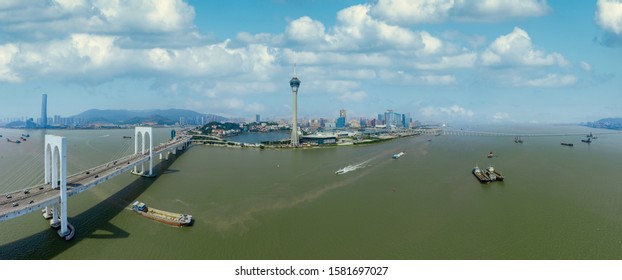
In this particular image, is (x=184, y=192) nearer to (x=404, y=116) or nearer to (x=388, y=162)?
(x=388, y=162)

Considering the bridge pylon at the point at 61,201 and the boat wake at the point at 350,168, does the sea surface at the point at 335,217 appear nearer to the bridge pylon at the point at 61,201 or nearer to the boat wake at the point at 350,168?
the bridge pylon at the point at 61,201

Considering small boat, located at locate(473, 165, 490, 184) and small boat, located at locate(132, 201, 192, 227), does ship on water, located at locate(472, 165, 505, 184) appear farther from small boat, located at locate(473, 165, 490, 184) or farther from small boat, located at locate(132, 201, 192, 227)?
small boat, located at locate(132, 201, 192, 227)

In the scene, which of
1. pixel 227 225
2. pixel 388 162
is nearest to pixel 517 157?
pixel 388 162

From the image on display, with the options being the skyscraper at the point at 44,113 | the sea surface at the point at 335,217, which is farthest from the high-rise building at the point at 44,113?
the sea surface at the point at 335,217

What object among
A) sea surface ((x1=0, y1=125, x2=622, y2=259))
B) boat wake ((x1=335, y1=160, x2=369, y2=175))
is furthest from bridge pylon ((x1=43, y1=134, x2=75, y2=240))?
boat wake ((x1=335, y1=160, x2=369, y2=175))

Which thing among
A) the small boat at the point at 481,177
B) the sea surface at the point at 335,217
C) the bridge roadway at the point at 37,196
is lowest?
the sea surface at the point at 335,217

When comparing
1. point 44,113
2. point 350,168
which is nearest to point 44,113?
point 44,113
